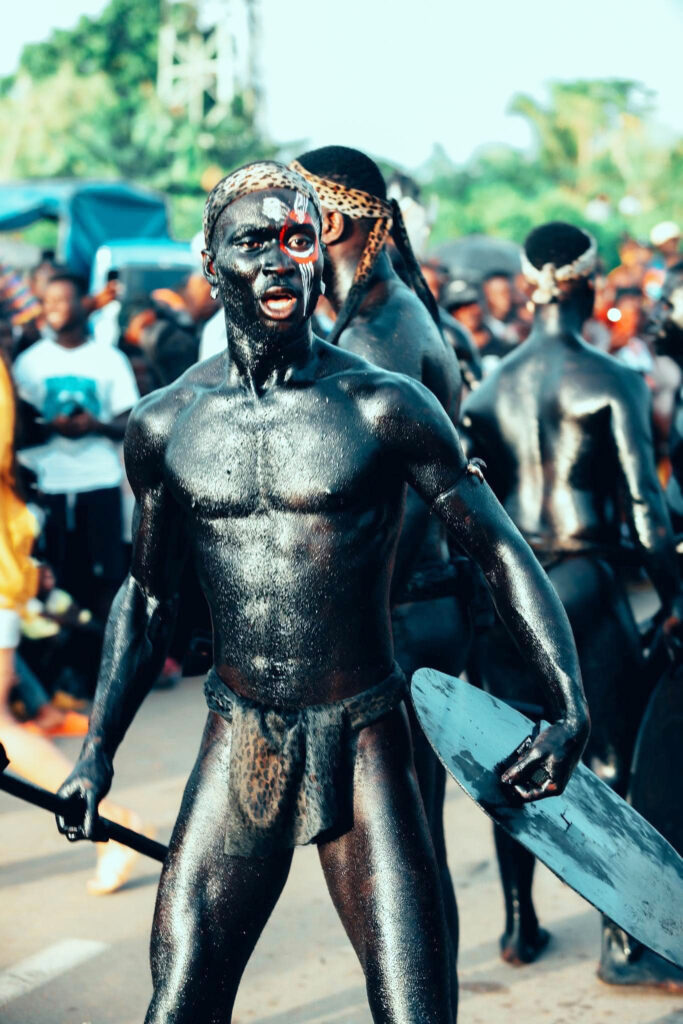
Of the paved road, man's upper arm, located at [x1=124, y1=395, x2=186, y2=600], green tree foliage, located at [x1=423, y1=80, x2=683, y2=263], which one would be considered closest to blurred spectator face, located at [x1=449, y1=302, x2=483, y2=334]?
the paved road

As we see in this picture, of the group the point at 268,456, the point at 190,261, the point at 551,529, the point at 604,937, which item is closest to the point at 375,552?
the point at 268,456

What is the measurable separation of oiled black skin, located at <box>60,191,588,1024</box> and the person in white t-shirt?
15.7ft

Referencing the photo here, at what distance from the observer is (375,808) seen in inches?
100

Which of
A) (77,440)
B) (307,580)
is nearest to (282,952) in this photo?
(307,580)

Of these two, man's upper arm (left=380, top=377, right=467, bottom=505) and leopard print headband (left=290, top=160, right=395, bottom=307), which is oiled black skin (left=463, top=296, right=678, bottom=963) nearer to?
leopard print headband (left=290, top=160, right=395, bottom=307)

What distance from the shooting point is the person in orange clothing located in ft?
16.0

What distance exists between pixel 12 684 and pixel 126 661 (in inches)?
94.2

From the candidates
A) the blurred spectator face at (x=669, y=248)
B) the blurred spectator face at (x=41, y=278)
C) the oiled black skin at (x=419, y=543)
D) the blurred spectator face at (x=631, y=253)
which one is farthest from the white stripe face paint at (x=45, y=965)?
the blurred spectator face at (x=631, y=253)

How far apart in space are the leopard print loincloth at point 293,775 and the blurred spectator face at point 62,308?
5.26m

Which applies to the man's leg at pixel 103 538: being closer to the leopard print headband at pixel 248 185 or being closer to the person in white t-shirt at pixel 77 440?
the person in white t-shirt at pixel 77 440

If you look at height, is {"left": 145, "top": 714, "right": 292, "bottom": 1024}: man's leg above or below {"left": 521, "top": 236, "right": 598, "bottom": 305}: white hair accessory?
below

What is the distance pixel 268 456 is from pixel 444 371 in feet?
3.54

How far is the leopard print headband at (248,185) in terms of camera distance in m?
2.60

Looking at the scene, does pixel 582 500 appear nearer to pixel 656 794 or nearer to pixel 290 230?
pixel 656 794
